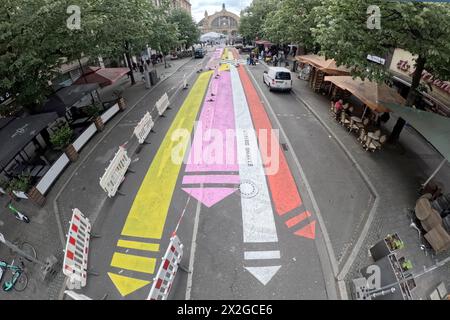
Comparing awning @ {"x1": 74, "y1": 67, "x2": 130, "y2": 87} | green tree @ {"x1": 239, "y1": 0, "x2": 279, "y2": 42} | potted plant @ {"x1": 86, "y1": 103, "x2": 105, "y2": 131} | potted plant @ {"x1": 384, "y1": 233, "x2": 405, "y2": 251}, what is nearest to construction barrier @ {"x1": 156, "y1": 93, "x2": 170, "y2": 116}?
potted plant @ {"x1": 86, "y1": 103, "x2": 105, "y2": 131}

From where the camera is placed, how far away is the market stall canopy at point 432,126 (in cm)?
782

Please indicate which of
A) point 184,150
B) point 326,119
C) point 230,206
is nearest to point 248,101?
point 326,119

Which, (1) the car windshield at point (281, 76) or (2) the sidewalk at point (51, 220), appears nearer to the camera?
(2) the sidewalk at point (51, 220)

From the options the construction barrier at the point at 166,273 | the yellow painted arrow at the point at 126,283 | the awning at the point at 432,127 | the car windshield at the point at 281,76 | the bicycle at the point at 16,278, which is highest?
the awning at the point at 432,127

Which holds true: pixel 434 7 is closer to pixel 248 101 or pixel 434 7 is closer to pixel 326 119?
pixel 326 119

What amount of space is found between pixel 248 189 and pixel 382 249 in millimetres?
4770

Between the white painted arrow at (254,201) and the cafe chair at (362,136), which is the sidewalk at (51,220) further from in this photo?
the cafe chair at (362,136)

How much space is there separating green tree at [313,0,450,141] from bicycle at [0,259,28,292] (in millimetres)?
13110

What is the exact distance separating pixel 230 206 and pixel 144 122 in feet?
24.9

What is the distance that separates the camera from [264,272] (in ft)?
21.9

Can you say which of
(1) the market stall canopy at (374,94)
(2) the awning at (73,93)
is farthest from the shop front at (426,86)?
(2) the awning at (73,93)

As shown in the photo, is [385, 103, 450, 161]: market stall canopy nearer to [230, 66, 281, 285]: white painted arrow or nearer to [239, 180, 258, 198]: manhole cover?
[230, 66, 281, 285]: white painted arrow

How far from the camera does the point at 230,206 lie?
8.82 meters

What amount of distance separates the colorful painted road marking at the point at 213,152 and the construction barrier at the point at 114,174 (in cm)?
270
